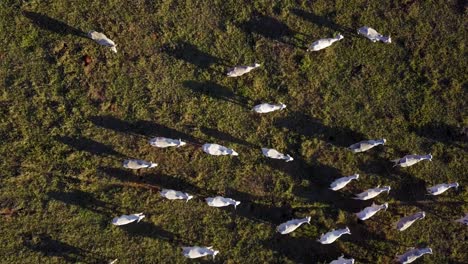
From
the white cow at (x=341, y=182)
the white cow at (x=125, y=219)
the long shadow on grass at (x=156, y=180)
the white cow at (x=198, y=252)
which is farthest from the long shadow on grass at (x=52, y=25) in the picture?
the white cow at (x=341, y=182)

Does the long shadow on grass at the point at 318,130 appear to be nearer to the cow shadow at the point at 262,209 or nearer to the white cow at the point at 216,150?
the white cow at the point at 216,150

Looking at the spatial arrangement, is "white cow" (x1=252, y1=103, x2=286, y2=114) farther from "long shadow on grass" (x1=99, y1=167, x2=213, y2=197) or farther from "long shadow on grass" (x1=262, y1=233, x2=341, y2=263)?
"long shadow on grass" (x1=262, y1=233, x2=341, y2=263)

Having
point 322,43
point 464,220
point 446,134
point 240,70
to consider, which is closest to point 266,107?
point 240,70

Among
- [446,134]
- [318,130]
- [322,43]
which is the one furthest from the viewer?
[446,134]

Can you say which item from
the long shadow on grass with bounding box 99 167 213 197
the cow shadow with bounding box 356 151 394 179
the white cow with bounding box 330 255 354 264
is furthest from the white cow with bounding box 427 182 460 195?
Answer: the long shadow on grass with bounding box 99 167 213 197

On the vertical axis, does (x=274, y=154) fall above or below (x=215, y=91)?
below

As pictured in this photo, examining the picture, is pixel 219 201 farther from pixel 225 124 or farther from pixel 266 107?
pixel 266 107

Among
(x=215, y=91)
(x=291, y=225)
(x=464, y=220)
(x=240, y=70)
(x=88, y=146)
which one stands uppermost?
(x=240, y=70)
